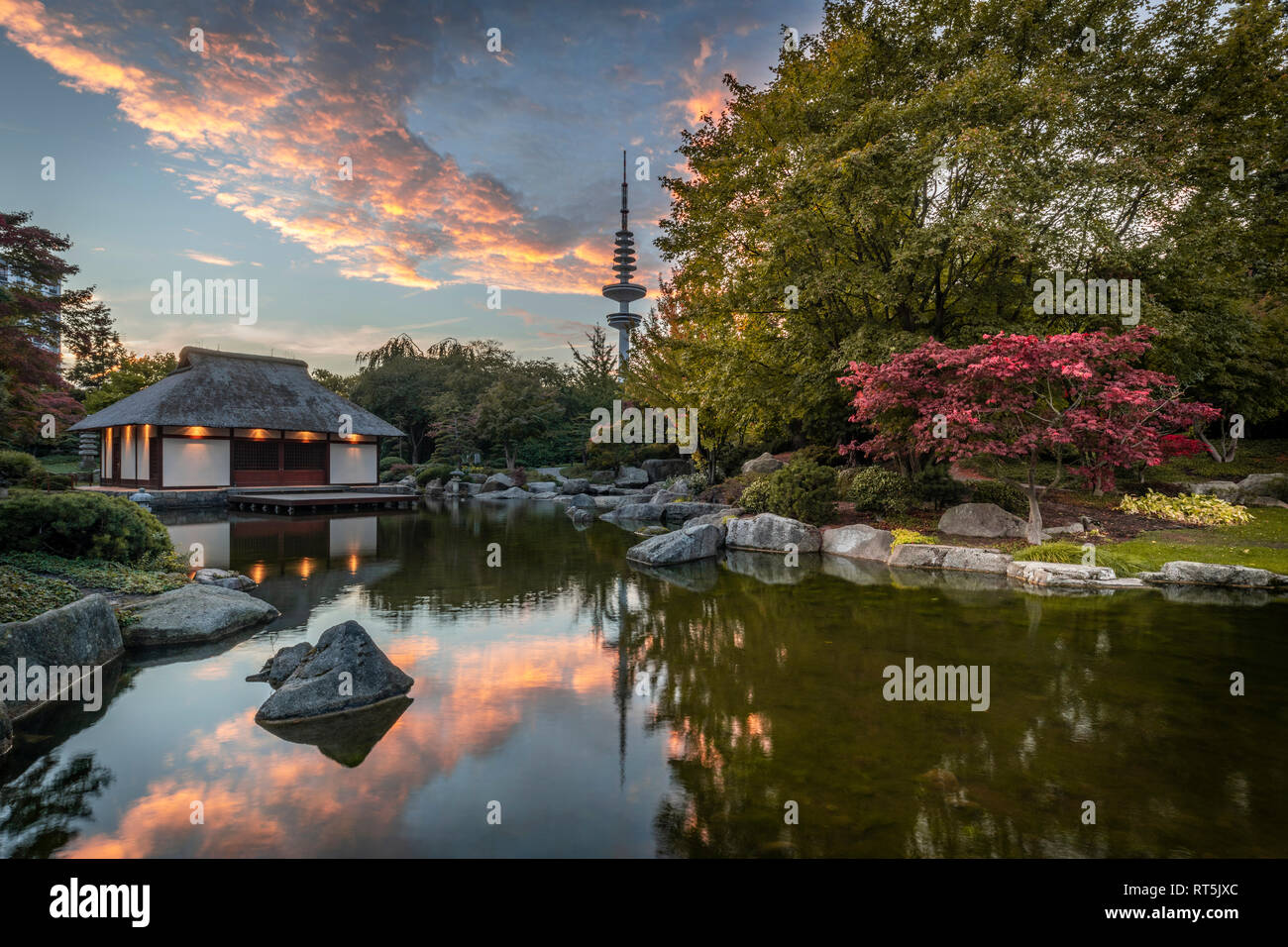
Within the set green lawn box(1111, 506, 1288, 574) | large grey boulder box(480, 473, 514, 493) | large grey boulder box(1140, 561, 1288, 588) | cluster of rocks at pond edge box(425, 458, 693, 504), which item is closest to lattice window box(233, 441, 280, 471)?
cluster of rocks at pond edge box(425, 458, 693, 504)

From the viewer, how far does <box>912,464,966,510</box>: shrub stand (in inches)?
521

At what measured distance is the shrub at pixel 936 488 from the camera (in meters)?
13.2

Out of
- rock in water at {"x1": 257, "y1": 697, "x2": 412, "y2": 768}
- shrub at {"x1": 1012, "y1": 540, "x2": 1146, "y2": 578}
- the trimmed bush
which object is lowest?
rock in water at {"x1": 257, "y1": 697, "x2": 412, "y2": 768}

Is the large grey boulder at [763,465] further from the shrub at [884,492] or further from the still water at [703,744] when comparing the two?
the still water at [703,744]

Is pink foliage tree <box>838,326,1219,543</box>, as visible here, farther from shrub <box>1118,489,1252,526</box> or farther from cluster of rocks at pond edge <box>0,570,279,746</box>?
cluster of rocks at pond edge <box>0,570,279,746</box>

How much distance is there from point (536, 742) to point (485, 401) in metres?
29.6

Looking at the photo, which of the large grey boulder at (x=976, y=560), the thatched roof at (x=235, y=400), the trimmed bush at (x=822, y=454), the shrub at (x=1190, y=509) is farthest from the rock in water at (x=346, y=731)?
the thatched roof at (x=235, y=400)

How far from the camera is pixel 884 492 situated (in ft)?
45.1

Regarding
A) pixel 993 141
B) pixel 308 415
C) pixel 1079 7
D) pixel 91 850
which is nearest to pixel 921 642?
pixel 91 850

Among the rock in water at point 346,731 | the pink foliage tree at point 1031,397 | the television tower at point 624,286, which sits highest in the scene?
the television tower at point 624,286

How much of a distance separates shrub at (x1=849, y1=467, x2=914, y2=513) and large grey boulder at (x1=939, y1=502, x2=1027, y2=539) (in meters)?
1.29

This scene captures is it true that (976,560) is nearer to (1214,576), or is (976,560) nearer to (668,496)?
(1214,576)

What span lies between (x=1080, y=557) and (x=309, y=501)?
2052cm

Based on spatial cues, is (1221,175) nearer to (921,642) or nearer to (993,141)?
(993,141)
